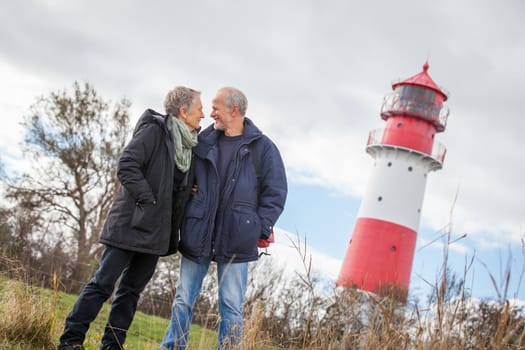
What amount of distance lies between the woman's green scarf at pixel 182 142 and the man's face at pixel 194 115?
0.07 meters

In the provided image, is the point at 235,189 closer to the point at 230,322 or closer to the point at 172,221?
the point at 172,221

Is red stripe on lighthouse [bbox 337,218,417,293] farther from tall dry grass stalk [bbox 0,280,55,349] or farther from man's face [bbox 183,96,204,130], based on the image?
tall dry grass stalk [bbox 0,280,55,349]

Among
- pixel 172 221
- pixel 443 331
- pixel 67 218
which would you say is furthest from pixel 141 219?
pixel 67 218

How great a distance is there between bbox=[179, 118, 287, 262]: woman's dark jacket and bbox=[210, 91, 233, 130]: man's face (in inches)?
3.0

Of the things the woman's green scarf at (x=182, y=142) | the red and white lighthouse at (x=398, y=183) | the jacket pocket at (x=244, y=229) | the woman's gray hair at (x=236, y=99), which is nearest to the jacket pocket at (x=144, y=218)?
the woman's green scarf at (x=182, y=142)

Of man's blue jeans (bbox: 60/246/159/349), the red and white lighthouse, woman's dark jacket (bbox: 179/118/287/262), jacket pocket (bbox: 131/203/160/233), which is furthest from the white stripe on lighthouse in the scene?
jacket pocket (bbox: 131/203/160/233)

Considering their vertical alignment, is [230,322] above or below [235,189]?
below

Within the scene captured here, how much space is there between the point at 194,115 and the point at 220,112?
191mm

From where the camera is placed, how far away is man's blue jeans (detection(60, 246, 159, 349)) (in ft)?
11.0

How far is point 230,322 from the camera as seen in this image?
3.58 meters

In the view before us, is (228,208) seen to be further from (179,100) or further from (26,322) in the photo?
(26,322)

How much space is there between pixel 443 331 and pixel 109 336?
2.06m

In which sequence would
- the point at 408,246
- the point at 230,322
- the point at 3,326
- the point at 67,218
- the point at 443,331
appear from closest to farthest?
1. the point at 443,331
2. the point at 3,326
3. the point at 230,322
4. the point at 67,218
5. the point at 408,246

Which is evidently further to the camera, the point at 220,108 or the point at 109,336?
the point at 220,108
